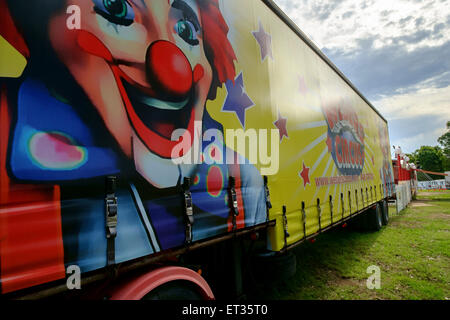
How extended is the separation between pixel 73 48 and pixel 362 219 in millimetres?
10415

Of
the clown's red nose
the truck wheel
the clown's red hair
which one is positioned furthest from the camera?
the truck wheel

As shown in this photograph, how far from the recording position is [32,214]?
121cm

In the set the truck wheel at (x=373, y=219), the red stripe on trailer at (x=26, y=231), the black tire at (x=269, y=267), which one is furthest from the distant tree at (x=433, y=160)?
the red stripe on trailer at (x=26, y=231)

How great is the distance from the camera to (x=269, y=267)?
127 inches

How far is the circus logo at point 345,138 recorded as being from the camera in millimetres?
5267

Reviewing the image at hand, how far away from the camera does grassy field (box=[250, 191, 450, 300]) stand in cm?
441

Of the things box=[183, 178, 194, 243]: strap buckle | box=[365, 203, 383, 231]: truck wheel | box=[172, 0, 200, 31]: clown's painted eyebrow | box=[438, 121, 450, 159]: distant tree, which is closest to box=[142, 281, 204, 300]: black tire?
box=[183, 178, 194, 243]: strap buckle

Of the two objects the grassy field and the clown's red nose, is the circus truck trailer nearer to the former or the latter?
the clown's red nose

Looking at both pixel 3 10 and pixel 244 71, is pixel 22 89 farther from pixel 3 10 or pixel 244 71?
pixel 244 71

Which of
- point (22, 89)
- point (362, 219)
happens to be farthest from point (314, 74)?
point (362, 219)

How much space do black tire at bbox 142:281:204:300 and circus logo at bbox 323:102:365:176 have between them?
158 inches

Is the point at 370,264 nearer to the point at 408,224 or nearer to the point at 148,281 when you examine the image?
Result: the point at 148,281

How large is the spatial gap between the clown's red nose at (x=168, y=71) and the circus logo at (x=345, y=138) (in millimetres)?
3670

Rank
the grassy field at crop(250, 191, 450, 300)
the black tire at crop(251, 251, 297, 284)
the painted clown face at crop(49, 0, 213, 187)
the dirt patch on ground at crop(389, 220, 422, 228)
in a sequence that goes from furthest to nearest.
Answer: the dirt patch on ground at crop(389, 220, 422, 228)
the grassy field at crop(250, 191, 450, 300)
the black tire at crop(251, 251, 297, 284)
the painted clown face at crop(49, 0, 213, 187)
